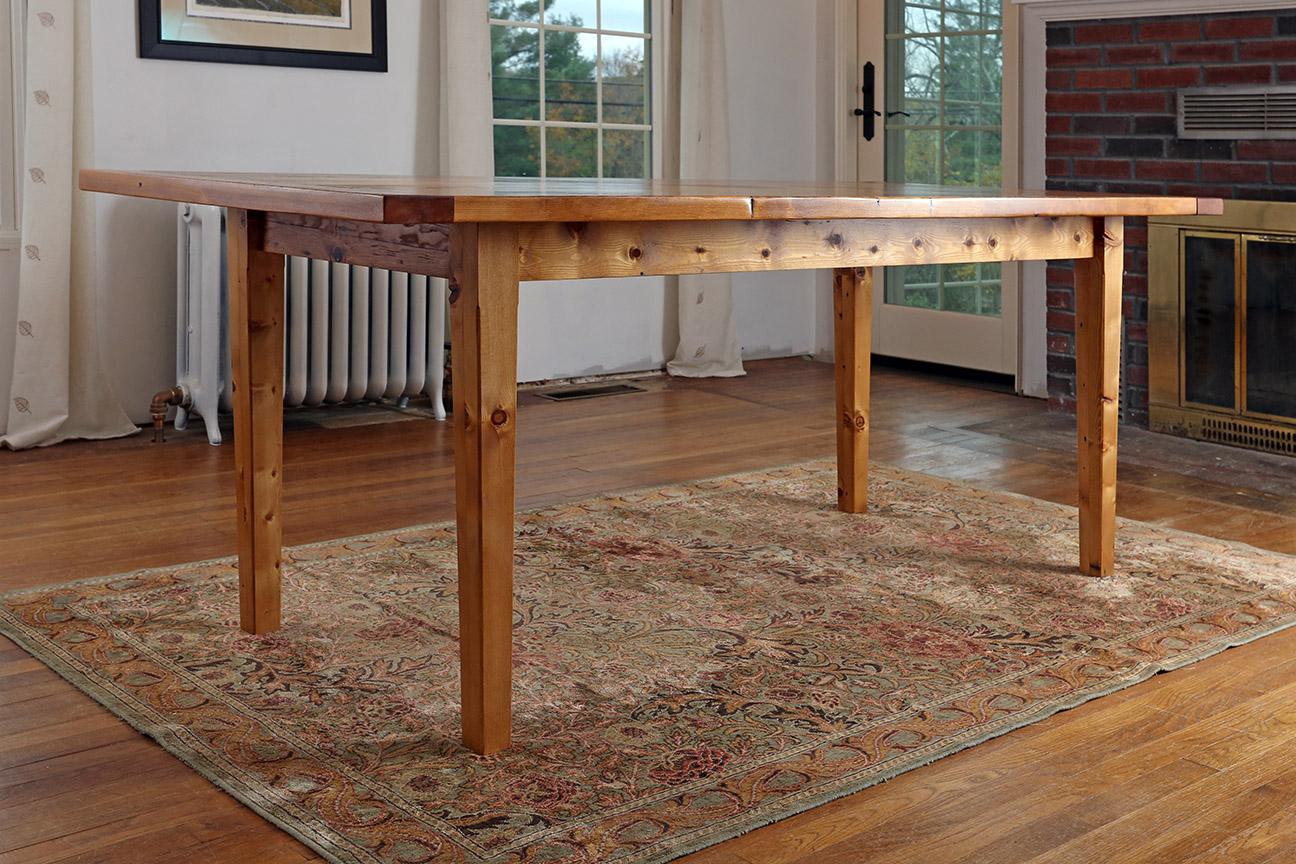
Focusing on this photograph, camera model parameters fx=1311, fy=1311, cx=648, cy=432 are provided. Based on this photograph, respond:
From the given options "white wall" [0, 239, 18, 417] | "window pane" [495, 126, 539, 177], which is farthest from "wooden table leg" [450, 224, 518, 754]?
"window pane" [495, 126, 539, 177]

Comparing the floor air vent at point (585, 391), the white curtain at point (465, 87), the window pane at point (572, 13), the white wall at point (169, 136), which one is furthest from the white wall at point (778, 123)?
the white wall at point (169, 136)

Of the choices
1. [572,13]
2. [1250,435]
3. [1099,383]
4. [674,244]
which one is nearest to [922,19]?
[572,13]

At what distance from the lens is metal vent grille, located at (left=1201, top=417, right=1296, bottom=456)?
3.77m

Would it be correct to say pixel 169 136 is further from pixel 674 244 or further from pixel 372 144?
pixel 674 244

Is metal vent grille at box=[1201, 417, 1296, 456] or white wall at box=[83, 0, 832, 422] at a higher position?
white wall at box=[83, 0, 832, 422]

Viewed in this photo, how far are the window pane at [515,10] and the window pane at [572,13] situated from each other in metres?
0.05

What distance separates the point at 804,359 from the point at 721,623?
353cm

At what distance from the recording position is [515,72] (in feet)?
16.0

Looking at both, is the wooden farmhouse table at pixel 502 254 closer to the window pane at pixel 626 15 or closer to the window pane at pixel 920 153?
the window pane at pixel 920 153

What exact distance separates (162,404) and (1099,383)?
8.90 ft

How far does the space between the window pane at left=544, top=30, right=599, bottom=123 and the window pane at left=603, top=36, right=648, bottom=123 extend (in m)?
0.06

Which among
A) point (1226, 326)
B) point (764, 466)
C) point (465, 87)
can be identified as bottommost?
point (764, 466)

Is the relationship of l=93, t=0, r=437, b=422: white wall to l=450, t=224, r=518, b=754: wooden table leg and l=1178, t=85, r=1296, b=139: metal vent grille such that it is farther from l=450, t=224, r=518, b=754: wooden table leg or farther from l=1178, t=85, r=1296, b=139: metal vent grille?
l=450, t=224, r=518, b=754: wooden table leg

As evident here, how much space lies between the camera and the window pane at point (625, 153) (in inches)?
204
